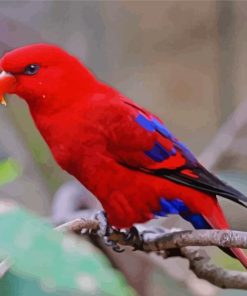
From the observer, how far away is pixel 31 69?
545mm

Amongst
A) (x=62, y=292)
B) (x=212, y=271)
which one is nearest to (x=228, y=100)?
(x=212, y=271)

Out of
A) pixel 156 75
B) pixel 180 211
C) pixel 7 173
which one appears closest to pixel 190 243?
pixel 180 211

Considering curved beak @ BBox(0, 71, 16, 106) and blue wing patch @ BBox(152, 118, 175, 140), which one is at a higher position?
curved beak @ BBox(0, 71, 16, 106)

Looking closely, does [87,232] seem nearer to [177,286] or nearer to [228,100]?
[177,286]

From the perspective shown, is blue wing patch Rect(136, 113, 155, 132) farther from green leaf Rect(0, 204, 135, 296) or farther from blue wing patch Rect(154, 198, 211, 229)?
green leaf Rect(0, 204, 135, 296)

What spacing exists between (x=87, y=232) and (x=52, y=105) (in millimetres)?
137

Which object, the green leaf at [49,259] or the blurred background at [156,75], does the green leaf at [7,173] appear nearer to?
the green leaf at [49,259]

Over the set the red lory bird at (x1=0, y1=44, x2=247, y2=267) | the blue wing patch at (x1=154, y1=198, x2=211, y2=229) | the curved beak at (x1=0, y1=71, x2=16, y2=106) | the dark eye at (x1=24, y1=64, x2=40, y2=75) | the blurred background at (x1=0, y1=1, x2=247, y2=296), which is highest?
the dark eye at (x1=24, y1=64, x2=40, y2=75)

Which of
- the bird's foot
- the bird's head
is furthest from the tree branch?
the bird's head

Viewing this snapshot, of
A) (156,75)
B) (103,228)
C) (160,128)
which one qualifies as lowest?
(156,75)

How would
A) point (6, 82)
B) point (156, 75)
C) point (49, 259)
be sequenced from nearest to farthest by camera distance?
1. point (49, 259)
2. point (6, 82)
3. point (156, 75)

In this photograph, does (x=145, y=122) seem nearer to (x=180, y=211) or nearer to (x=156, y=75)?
(x=180, y=211)

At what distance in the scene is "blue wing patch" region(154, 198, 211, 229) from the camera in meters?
0.60

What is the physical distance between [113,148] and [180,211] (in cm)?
9
